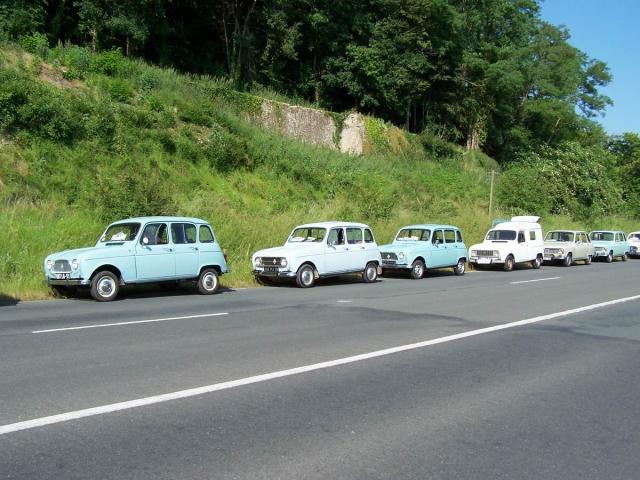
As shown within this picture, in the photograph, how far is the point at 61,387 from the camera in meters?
6.21

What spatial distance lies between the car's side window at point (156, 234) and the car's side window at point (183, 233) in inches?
8.3

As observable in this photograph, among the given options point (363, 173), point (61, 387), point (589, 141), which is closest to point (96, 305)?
point (61, 387)

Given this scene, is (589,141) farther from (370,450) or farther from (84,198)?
(370,450)

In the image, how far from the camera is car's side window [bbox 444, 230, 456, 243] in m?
23.2

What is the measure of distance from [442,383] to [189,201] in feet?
59.1

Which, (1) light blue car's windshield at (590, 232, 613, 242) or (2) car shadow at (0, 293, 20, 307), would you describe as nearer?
(2) car shadow at (0, 293, 20, 307)

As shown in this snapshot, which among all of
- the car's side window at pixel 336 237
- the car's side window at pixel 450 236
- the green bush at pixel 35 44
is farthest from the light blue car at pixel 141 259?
the green bush at pixel 35 44

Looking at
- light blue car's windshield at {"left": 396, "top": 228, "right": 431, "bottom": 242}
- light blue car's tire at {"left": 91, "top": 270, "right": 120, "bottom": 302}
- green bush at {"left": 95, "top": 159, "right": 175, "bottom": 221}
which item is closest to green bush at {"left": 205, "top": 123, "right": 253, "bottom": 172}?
green bush at {"left": 95, "top": 159, "right": 175, "bottom": 221}

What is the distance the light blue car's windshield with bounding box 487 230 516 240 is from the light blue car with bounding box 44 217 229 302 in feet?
48.1

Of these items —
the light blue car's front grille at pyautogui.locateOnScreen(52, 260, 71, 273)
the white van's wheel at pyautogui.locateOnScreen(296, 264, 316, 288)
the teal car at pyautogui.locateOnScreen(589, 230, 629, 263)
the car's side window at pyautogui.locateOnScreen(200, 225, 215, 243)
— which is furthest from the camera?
the teal car at pyautogui.locateOnScreen(589, 230, 629, 263)

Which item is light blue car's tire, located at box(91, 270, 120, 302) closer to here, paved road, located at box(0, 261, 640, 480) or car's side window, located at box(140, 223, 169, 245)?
car's side window, located at box(140, 223, 169, 245)

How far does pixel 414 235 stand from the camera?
23.1m

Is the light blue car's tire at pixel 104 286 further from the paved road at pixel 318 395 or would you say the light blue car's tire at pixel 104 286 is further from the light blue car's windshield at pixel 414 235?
the light blue car's windshield at pixel 414 235

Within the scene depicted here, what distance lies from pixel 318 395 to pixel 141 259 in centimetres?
928
